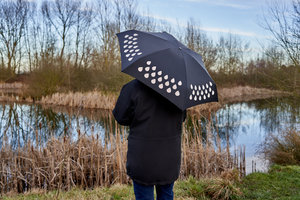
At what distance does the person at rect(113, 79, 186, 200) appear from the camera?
5.54 ft

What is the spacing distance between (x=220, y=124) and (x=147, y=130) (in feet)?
33.3

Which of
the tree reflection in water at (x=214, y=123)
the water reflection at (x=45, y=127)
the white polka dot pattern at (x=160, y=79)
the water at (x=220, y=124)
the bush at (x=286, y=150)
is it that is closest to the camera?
the white polka dot pattern at (x=160, y=79)

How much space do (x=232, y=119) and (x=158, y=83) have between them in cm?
1195

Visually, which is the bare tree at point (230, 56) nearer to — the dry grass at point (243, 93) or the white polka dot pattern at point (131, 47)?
the dry grass at point (243, 93)

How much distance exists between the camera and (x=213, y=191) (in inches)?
145

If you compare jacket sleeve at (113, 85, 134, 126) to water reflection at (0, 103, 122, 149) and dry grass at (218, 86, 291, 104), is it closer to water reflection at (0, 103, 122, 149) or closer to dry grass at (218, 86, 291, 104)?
water reflection at (0, 103, 122, 149)

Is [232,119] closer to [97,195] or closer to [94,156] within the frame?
→ [94,156]

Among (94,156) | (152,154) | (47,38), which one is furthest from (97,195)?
(47,38)

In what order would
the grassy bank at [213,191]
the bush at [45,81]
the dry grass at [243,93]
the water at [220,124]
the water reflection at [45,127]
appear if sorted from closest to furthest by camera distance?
1. the grassy bank at [213,191]
2. the water reflection at [45,127]
3. the water at [220,124]
4. the bush at [45,81]
5. the dry grass at [243,93]

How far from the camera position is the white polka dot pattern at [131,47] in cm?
179

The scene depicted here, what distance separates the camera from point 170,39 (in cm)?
203

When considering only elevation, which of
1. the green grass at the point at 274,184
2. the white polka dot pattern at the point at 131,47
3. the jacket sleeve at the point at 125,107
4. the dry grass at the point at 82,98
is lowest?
the green grass at the point at 274,184

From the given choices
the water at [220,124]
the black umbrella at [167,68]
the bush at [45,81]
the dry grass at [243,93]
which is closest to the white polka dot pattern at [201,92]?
the black umbrella at [167,68]

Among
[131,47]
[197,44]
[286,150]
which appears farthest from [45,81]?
[131,47]
